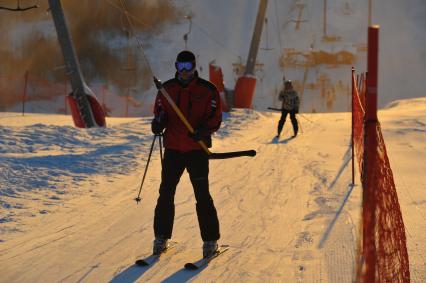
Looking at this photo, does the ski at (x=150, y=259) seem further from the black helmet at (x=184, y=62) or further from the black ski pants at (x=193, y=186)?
the black helmet at (x=184, y=62)

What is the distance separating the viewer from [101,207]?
305 inches

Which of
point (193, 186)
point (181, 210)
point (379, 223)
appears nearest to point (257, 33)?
point (181, 210)

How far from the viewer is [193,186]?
5.49 m

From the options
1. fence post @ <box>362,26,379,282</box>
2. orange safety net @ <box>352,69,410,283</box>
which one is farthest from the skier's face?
fence post @ <box>362,26,379,282</box>

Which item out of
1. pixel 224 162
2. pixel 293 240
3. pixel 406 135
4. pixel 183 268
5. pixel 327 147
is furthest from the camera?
pixel 406 135

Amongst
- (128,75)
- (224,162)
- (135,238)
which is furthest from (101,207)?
(128,75)

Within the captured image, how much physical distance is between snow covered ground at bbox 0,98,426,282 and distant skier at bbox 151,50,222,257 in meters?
0.54

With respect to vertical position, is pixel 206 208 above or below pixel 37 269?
above

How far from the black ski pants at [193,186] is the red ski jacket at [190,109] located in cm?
9

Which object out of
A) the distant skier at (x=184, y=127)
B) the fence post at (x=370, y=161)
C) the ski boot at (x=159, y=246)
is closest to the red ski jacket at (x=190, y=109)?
the distant skier at (x=184, y=127)

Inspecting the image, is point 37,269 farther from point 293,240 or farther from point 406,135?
point 406,135

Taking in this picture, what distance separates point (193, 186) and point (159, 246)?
599mm

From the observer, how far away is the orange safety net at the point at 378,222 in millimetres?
3614

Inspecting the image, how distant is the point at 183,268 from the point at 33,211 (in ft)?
9.11
